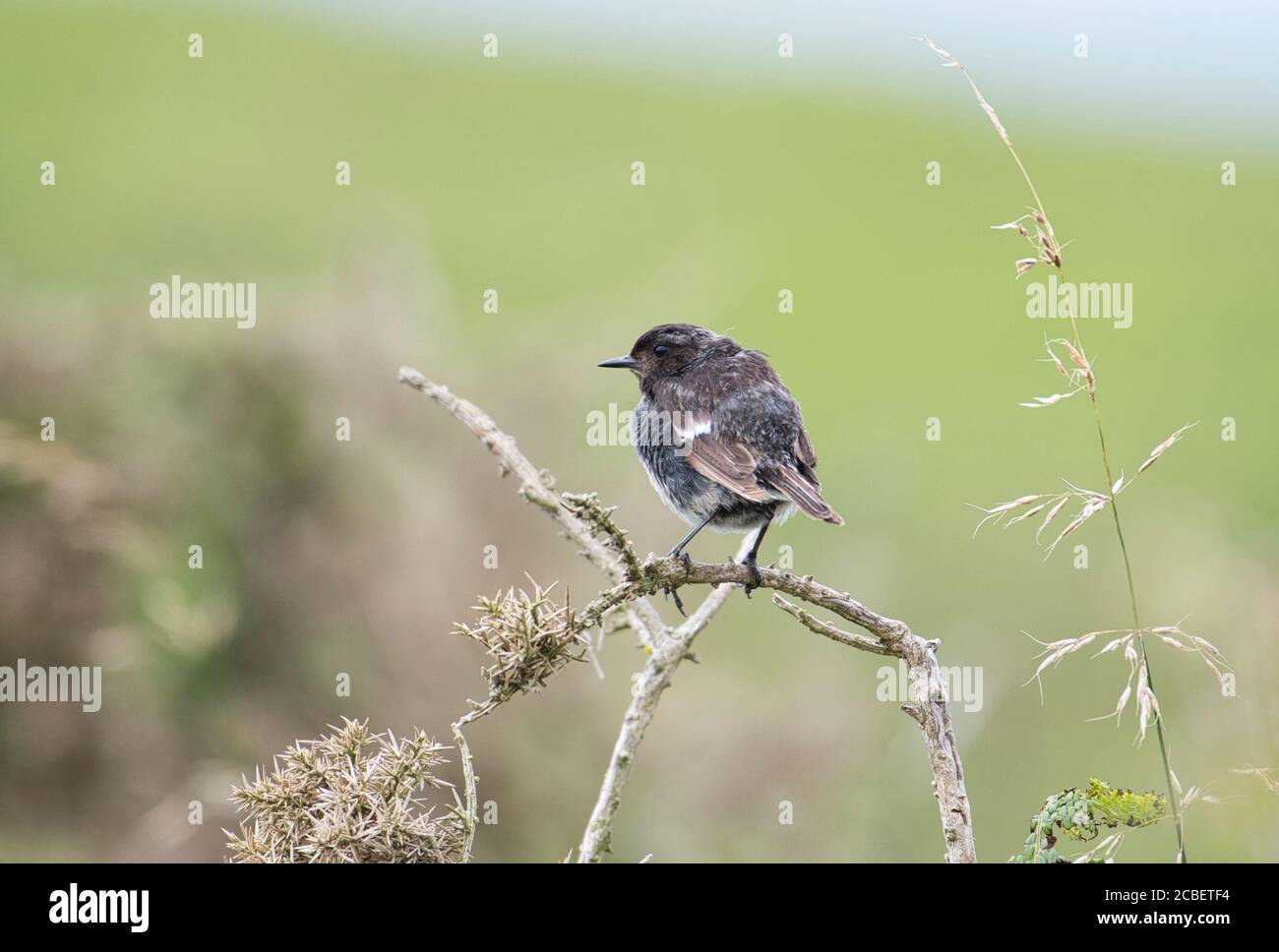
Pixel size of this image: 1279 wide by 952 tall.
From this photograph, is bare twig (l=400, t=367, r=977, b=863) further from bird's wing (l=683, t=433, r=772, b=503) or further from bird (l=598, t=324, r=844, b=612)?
bird (l=598, t=324, r=844, b=612)

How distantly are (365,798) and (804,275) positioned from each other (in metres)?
Result: 20.0

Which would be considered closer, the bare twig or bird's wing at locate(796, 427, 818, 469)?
the bare twig

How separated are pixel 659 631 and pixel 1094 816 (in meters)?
1.05

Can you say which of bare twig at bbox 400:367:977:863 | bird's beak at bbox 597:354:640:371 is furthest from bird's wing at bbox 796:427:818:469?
bare twig at bbox 400:367:977:863

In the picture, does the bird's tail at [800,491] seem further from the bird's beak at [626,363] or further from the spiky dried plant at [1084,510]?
the spiky dried plant at [1084,510]

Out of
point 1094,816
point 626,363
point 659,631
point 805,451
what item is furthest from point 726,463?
point 1094,816

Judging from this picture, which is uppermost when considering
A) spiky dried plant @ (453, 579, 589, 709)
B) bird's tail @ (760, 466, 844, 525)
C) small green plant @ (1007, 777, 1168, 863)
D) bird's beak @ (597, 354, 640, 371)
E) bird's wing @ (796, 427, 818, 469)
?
bird's beak @ (597, 354, 640, 371)

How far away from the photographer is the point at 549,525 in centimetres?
734

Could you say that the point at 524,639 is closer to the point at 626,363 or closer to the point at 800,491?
the point at 800,491

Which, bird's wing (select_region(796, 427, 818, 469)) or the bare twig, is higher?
bird's wing (select_region(796, 427, 818, 469))

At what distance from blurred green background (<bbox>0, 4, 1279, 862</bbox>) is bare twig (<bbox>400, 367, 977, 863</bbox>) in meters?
0.47

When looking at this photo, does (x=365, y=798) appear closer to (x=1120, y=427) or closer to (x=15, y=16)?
(x=1120, y=427)

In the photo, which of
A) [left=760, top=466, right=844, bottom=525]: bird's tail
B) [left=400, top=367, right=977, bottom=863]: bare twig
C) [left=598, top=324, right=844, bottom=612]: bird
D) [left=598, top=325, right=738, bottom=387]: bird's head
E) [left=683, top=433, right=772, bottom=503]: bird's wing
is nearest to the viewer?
[left=400, top=367, right=977, bottom=863]: bare twig

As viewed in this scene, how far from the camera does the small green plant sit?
229 cm
